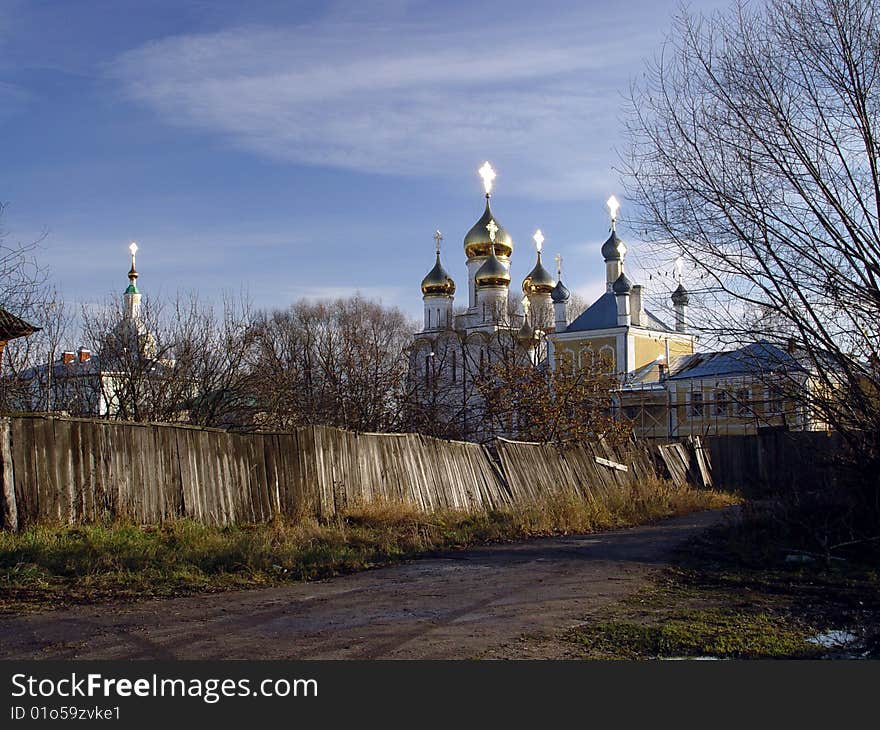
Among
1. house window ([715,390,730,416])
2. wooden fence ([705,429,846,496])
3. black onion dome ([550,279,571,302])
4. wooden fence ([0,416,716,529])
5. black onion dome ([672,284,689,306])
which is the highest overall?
black onion dome ([550,279,571,302])

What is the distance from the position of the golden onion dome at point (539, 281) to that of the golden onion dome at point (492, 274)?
17.9 ft

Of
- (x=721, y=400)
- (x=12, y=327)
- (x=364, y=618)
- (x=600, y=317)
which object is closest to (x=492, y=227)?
(x=600, y=317)

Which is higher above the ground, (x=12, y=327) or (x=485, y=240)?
(x=485, y=240)

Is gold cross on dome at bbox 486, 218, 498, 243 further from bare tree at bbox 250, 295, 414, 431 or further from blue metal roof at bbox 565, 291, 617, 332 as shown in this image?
bare tree at bbox 250, 295, 414, 431

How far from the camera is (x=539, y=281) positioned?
61.4 m

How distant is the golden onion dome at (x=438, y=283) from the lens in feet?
190

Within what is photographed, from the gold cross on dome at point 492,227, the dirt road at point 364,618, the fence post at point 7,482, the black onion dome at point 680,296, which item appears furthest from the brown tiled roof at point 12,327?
the gold cross on dome at point 492,227

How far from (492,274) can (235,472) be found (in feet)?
143

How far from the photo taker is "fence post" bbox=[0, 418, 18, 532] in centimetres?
1041

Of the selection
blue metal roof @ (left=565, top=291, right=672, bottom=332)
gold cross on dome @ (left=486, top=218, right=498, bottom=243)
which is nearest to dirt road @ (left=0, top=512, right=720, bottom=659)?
blue metal roof @ (left=565, top=291, right=672, bottom=332)

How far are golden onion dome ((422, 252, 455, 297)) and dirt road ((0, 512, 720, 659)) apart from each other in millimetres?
47640

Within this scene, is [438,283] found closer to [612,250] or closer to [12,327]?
[612,250]

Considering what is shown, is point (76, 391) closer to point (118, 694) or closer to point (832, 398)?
point (832, 398)

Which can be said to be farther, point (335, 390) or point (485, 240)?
point (485, 240)
